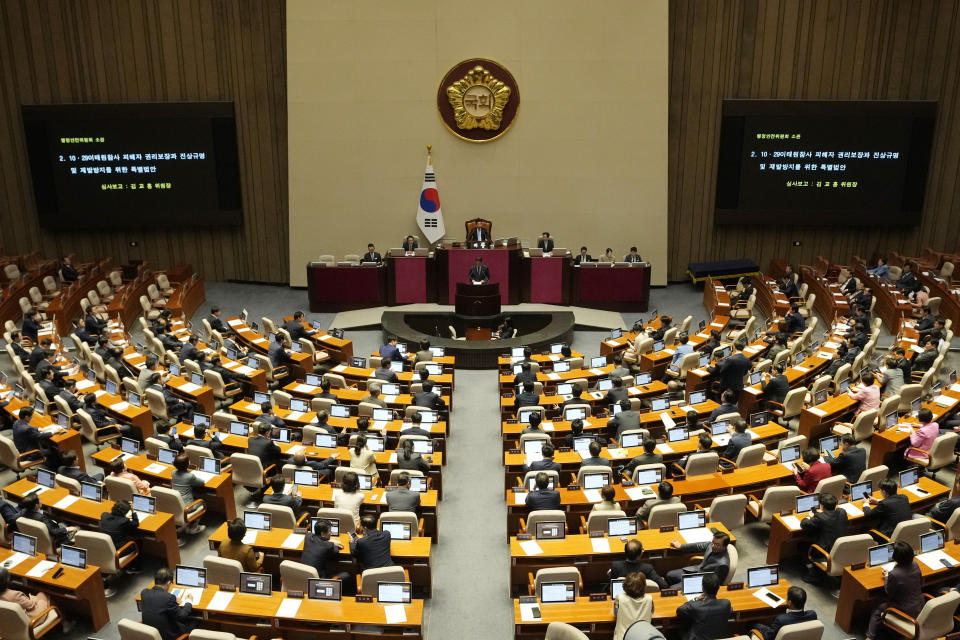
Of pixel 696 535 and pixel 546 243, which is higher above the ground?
pixel 546 243

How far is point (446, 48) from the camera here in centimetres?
1953

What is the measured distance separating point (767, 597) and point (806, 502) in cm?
194

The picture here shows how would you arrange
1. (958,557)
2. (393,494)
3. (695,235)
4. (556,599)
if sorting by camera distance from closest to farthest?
(556,599) < (958,557) < (393,494) < (695,235)

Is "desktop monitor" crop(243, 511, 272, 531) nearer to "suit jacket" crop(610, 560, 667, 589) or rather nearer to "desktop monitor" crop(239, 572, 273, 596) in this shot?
"desktop monitor" crop(239, 572, 273, 596)

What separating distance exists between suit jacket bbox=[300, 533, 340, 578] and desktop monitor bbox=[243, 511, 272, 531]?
81 cm

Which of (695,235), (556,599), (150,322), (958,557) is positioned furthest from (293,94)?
(958,557)

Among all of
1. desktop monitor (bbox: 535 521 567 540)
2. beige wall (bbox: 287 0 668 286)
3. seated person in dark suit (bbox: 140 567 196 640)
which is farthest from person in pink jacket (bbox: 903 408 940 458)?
beige wall (bbox: 287 0 668 286)

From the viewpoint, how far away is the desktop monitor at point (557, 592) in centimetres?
712

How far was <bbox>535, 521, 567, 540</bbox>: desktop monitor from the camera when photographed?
8.20m

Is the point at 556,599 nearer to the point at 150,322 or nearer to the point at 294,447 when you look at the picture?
the point at 294,447

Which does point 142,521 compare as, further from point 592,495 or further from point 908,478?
point 908,478

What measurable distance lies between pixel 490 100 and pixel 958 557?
15.1 meters

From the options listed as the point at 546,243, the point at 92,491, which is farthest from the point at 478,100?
the point at 92,491

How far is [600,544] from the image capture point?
809cm
